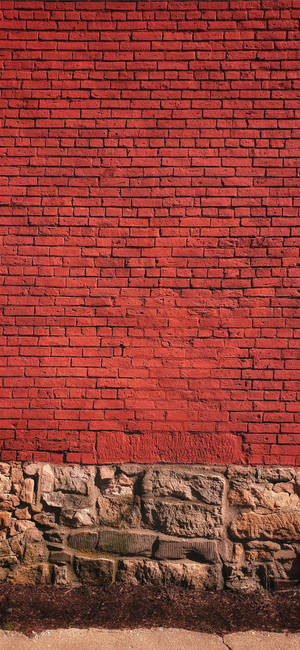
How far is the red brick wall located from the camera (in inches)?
161

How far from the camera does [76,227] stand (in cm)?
418

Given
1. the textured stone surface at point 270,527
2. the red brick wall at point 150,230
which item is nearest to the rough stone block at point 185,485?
the red brick wall at point 150,230

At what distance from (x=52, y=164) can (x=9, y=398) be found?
5.77ft

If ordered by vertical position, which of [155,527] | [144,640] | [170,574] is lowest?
[144,640]

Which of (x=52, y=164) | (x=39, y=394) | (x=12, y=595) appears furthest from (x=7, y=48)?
(x=12, y=595)

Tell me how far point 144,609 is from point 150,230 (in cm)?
261

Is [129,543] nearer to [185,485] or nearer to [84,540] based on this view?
[84,540]

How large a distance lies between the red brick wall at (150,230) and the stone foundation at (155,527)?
16cm

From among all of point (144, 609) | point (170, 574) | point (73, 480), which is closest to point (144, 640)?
point (144, 609)

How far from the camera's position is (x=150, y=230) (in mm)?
4160

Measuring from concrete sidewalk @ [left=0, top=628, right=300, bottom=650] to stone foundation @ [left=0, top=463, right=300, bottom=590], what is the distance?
50 cm

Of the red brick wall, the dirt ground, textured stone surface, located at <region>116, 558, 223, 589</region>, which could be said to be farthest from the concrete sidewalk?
the red brick wall

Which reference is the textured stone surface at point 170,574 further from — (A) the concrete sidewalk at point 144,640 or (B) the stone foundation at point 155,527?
(A) the concrete sidewalk at point 144,640

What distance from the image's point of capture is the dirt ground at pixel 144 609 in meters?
3.59
